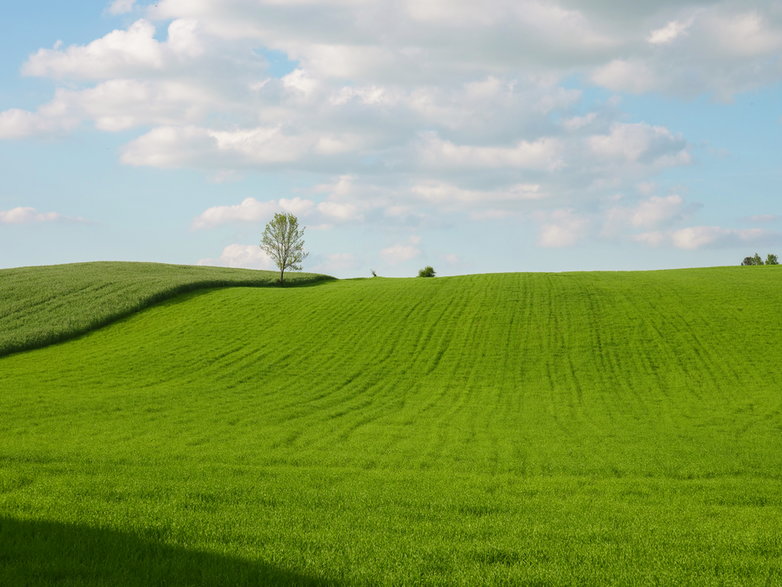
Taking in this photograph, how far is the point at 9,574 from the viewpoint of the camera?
8188 millimetres

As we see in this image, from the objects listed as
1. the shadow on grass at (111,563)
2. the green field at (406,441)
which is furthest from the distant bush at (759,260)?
the shadow on grass at (111,563)

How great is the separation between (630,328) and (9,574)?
4194 cm

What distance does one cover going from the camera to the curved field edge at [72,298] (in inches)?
1783

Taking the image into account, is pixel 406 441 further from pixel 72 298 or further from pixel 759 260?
pixel 759 260

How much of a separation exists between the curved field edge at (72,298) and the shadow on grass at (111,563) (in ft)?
121

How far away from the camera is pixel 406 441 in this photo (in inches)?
890

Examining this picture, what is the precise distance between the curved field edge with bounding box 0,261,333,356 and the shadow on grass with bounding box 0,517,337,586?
36.9 meters

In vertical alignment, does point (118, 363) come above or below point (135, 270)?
below

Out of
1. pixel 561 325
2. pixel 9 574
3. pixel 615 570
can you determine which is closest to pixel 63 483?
pixel 9 574

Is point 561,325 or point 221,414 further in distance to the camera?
point 561,325

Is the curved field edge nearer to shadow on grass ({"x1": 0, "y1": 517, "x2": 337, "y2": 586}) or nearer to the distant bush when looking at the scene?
shadow on grass ({"x1": 0, "y1": 517, "x2": 337, "y2": 586})

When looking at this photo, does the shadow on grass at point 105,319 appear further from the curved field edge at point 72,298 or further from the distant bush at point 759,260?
the distant bush at point 759,260

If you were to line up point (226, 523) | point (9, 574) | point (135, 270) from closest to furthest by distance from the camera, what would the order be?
point (9, 574) → point (226, 523) → point (135, 270)

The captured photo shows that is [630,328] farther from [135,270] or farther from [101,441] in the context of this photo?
[135,270]
